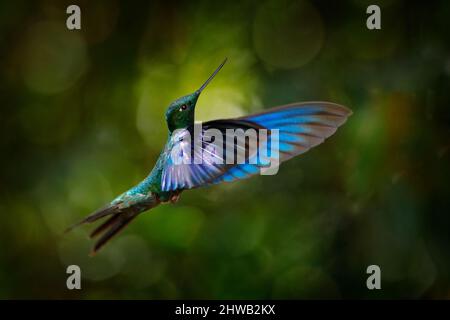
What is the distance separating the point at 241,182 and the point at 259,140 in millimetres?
899

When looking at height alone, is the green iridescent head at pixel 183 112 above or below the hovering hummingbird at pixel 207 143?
above

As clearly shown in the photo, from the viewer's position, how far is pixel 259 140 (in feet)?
2.91

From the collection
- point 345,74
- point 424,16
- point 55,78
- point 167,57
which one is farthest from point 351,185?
point 55,78

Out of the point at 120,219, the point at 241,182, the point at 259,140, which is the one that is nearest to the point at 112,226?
the point at 120,219

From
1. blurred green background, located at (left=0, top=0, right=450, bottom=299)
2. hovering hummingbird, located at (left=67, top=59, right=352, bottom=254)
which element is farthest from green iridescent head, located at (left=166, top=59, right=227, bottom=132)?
blurred green background, located at (left=0, top=0, right=450, bottom=299)

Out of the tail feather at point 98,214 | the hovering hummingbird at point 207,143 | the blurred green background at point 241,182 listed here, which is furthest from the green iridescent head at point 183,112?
the blurred green background at point 241,182

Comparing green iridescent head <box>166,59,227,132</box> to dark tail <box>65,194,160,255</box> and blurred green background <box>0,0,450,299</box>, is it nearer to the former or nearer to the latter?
dark tail <box>65,194,160,255</box>

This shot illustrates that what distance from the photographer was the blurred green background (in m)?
1.63

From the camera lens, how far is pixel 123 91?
1.84 metres

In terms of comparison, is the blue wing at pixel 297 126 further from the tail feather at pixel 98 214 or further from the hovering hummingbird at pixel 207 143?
the tail feather at pixel 98 214

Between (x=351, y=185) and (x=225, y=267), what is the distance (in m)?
0.43

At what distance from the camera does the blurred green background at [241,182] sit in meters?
1.63

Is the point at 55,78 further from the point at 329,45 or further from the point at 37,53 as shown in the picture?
the point at 329,45

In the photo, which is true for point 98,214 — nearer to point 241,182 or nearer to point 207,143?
point 207,143
